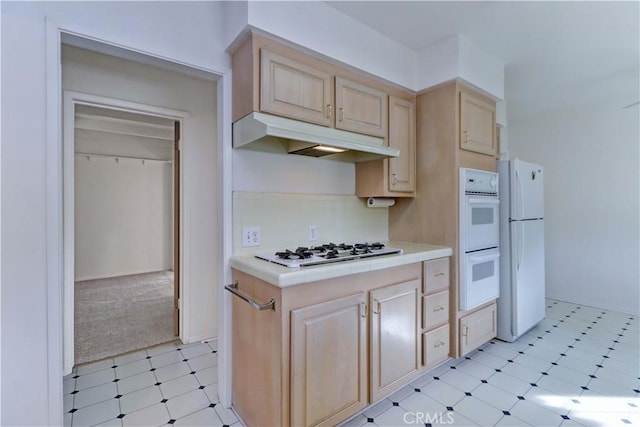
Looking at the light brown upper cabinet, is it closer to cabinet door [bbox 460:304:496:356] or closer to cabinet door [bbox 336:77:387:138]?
cabinet door [bbox 336:77:387:138]

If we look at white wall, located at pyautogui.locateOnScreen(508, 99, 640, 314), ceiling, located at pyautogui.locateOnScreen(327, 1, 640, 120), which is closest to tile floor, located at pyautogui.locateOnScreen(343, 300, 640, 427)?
white wall, located at pyautogui.locateOnScreen(508, 99, 640, 314)

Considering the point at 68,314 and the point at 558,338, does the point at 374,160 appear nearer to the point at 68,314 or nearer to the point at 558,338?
the point at 558,338

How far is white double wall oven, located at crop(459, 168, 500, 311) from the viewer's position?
2355 millimetres

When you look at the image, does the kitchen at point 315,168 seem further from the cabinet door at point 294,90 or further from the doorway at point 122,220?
the doorway at point 122,220

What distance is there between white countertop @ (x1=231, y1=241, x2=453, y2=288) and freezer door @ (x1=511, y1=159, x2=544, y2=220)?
1.21 metres

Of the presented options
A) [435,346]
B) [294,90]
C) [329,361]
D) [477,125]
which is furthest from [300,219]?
[477,125]

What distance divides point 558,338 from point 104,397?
368 cm

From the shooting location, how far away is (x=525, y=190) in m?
2.79

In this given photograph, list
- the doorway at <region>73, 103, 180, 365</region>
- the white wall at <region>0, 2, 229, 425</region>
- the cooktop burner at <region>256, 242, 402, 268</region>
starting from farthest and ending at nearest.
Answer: the doorway at <region>73, 103, 180, 365</region> < the cooktop burner at <region>256, 242, 402, 268</region> < the white wall at <region>0, 2, 229, 425</region>

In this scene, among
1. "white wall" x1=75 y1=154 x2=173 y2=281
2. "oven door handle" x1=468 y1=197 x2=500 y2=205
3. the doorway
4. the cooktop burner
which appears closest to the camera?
the cooktop burner

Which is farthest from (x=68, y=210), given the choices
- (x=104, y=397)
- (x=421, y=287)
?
(x=421, y=287)

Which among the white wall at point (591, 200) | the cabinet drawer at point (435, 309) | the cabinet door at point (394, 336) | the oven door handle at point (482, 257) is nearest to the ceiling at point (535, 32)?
the white wall at point (591, 200)

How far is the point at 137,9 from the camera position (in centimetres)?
160

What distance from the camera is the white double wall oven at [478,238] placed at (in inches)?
92.7
